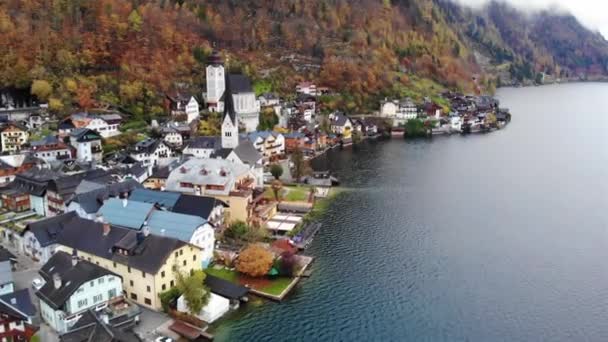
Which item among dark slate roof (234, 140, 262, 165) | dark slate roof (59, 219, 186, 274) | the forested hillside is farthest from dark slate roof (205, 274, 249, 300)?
the forested hillside

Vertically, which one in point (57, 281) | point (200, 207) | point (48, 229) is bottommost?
point (57, 281)

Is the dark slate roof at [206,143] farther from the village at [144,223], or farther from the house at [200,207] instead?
the house at [200,207]

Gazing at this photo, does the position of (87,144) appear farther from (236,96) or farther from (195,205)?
(195,205)

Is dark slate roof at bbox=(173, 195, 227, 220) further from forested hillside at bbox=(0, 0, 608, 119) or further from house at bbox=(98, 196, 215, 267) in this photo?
forested hillside at bbox=(0, 0, 608, 119)

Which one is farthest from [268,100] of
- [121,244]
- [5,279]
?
[5,279]

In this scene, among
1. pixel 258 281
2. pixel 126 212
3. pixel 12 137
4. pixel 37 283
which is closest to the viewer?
pixel 37 283

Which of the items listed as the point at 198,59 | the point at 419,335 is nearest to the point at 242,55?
the point at 198,59
